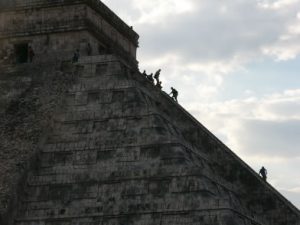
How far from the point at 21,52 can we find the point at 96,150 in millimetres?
7940

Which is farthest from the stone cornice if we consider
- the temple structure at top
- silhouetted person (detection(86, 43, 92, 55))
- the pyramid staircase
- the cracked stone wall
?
the pyramid staircase

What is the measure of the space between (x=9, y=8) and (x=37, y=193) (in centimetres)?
980

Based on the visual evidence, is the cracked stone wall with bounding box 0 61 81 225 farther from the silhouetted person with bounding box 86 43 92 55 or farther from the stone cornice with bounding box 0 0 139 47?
the stone cornice with bounding box 0 0 139 47

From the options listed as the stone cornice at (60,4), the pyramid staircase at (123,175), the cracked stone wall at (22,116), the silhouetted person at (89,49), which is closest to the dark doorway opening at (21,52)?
the cracked stone wall at (22,116)

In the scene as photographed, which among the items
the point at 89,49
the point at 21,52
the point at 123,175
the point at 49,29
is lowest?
the point at 123,175

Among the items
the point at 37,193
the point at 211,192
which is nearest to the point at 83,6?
the point at 37,193

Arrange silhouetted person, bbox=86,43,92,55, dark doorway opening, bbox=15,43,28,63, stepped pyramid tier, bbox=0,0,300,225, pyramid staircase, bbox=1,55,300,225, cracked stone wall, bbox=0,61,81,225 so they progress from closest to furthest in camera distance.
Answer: pyramid staircase, bbox=1,55,300,225 < stepped pyramid tier, bbox=0,0,300,225 < cracked stone wall, bbox=0,61,81,225 < silhouetted person, bbox=86,43,92,55 < dark doorway opening, bbox=15,43,28,63

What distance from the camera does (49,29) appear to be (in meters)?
29.3

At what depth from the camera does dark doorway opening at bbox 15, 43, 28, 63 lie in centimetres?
2959

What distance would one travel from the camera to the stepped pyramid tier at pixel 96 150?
22.1 metres

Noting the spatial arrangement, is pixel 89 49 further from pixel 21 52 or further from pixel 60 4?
pixel 21 52

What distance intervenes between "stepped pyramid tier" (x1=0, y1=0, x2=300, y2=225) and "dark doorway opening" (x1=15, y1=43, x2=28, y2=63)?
0.13 ft

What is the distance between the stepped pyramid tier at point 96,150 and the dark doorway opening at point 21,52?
0.04 m

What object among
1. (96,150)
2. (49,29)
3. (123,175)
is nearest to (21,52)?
(49,29)
